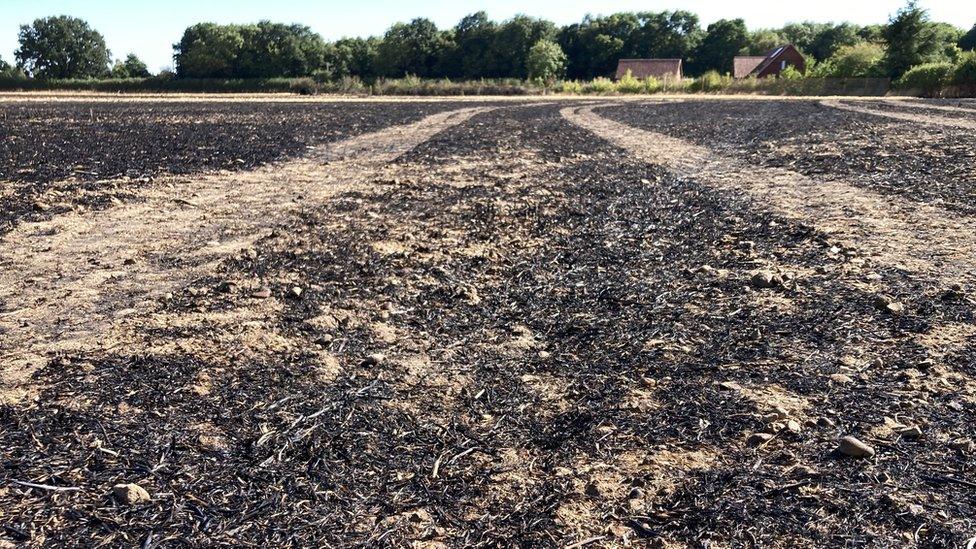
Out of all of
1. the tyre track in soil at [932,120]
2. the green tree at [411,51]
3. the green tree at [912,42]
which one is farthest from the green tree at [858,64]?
the green tree at [411,51]

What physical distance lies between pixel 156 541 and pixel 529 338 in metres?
2.25

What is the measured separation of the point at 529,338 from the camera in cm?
399

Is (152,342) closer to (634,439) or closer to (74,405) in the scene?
(74,405)

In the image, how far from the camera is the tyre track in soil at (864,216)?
4953 millimetres

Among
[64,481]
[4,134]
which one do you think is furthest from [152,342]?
[4,134]

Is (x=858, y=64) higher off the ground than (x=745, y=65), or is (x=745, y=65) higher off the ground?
(x=745, y=65)

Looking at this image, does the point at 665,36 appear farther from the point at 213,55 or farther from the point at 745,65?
the point at 213,55

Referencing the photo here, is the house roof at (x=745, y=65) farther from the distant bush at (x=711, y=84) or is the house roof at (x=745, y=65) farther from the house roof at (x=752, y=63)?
→ the distant bush at (x=711, y=84)

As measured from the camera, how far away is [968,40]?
65000 mm

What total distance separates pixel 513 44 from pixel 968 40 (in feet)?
143

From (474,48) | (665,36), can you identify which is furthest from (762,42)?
(474,48)

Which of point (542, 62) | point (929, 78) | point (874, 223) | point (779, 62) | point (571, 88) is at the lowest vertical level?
point (874, 223)

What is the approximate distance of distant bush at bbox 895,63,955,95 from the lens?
35466 mm

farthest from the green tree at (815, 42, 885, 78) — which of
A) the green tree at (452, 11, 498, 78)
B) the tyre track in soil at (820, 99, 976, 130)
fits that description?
the green tree at (452, 11, 498, 78)
